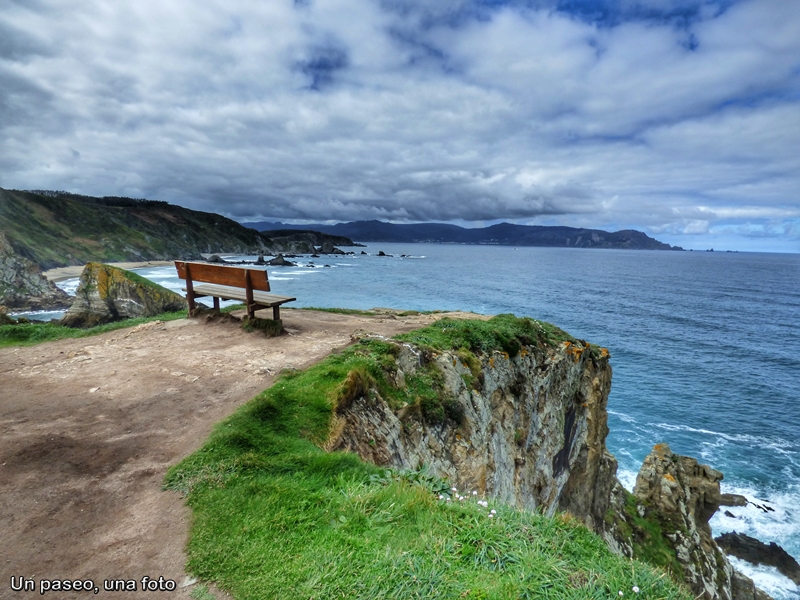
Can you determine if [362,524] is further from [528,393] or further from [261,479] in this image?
[528,393]

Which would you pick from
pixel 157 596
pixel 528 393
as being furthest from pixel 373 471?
pixel 528 393

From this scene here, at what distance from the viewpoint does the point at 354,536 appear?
14.1 ft

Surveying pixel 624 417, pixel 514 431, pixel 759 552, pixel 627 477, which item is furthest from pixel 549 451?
pixel 624 417

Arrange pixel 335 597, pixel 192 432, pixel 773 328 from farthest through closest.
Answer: pixel 773 328 → pixel 192 432 → pixel 335 597

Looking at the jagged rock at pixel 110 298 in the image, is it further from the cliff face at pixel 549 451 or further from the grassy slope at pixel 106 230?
the grassy slope at pixel 106 230

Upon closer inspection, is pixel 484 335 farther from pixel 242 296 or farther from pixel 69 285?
pixel 69 285

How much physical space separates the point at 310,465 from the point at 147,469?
2.23 meters

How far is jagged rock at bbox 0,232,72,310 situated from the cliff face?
53.7 m

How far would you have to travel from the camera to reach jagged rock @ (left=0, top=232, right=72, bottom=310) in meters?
44.9

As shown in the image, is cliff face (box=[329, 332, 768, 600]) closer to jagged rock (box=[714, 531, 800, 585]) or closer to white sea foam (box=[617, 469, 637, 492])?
jagged rock (box=[714, 531, 800, 585])

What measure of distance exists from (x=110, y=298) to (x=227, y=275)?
22983 mm

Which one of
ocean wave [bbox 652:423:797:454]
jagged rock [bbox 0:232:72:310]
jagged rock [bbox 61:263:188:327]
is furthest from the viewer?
jagged rock [bbox 0:232:72:310]

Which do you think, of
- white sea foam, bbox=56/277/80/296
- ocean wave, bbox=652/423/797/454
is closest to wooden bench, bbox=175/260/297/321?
ocean wave, bbox=652/423/797/454

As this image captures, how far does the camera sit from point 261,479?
522 cm
